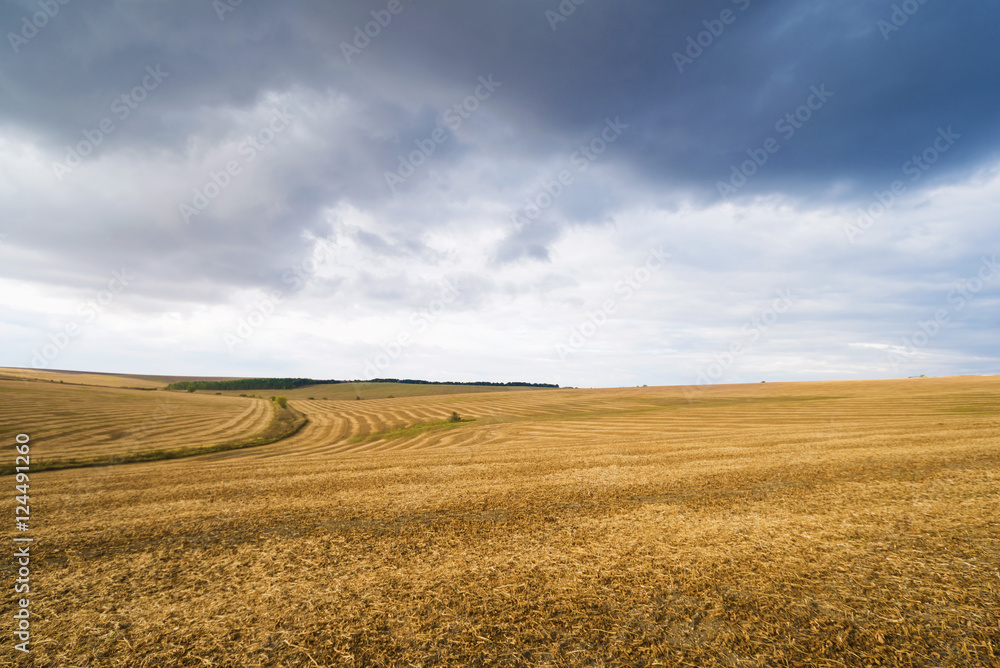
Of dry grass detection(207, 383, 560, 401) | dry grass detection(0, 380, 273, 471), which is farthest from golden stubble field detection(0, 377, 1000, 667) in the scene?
dry grass detection(207, 383, 560, 401)

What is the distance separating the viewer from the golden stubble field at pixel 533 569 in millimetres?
4738

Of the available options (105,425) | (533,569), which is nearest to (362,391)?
(105,425)

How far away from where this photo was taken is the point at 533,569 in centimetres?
669

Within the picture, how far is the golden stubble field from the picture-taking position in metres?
4.74

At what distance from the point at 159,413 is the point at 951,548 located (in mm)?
70720

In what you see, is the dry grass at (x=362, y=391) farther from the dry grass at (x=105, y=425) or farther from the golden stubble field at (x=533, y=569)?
the golden stubble field at (x=533, y=569)

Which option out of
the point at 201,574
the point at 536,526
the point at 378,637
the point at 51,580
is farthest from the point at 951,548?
the point at 51,580

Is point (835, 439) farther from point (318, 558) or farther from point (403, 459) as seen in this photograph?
point (318, 558)

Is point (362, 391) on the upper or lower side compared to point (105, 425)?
lower

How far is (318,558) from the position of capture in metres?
7.38

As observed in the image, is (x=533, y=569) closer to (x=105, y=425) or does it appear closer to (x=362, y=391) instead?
(x=105, y=425)

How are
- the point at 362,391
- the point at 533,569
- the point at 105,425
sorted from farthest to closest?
the point at 362,391 < the point at 105,425 < the point at 533,569

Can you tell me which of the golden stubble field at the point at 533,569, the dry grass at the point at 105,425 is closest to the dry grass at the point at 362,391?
the dry grass at the point at 105,425

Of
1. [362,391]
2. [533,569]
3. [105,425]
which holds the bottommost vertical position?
[362,391]
